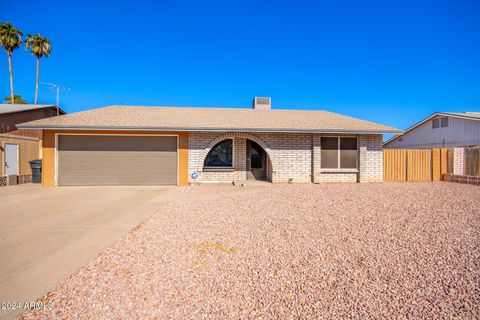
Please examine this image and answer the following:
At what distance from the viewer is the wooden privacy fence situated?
13414mm

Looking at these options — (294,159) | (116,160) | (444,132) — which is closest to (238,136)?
(294,159)

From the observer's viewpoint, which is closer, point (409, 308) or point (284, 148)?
point (409, 308)

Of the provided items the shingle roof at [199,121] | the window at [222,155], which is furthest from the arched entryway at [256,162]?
the shingle roof at [199,121]

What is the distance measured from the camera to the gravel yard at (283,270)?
2500 mm

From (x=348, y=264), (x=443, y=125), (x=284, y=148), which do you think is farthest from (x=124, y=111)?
(x=443, y=125)

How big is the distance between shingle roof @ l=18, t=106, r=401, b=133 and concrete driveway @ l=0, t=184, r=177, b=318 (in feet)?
11.9

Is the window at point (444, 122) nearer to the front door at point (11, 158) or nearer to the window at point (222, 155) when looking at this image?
the window at point (222, 155)

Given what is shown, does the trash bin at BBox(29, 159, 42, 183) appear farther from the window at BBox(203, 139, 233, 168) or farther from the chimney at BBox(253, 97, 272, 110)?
the chimney at BBox(253, 97, 272, 110)

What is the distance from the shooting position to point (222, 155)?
12914 mm

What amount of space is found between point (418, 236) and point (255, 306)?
378cm

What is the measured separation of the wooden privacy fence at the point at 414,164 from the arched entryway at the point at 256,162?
652 cm

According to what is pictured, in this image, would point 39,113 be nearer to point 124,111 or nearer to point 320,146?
point 124,111

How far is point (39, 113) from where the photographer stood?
2006cm

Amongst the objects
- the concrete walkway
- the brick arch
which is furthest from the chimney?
the concrete walkway
